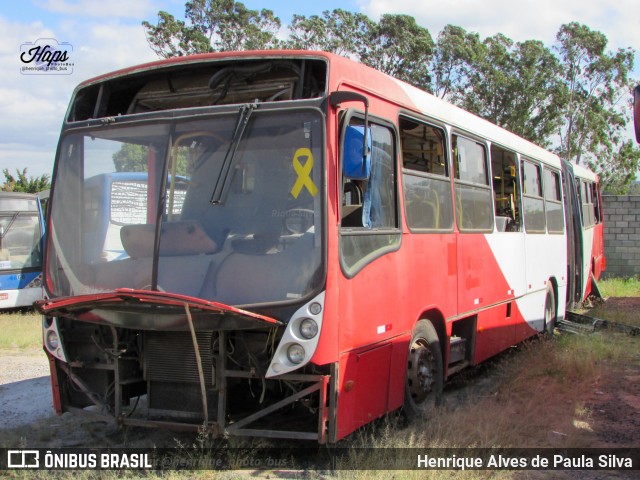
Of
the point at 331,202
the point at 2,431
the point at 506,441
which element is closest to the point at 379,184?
the point at 331,202

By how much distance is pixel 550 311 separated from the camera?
1066 centimetres

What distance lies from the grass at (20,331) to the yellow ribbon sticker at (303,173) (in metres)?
→ 7.77

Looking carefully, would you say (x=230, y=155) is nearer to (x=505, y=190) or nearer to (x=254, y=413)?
(x=254, y=413)

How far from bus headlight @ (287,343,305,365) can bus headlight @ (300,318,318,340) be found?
87 mm

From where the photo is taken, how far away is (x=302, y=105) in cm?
464

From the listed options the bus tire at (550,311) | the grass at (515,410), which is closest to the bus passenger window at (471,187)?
the grass at (515,410)

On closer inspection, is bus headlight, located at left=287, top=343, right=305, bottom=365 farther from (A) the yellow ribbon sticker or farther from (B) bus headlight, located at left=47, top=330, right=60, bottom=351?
(B) bus headlight, located at left=47, top=330, right=60, bottom=351

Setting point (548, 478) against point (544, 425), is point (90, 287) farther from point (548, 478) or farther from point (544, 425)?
point (544, 425)

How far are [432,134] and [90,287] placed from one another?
339cm

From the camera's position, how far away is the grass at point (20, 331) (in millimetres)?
10883

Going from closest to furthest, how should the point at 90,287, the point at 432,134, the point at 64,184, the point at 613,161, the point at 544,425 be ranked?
the point at 90,287
the point at 64,184
the point at 544,425
the point at 432,134
the point at 613,161

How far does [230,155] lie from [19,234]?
12134 millimetres

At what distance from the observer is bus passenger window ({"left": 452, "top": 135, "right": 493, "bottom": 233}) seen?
6871 millimetres

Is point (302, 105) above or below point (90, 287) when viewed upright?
above
